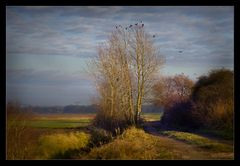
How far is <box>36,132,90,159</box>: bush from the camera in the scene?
8594 mm

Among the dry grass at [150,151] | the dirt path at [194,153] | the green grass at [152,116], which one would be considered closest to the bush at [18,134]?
the dry grass at [150,151]

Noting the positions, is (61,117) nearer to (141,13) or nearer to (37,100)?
(37,100)

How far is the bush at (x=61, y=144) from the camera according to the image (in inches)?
338

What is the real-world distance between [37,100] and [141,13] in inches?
88.1

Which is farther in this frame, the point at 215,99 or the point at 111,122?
the point at 111,122

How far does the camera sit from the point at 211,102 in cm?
864

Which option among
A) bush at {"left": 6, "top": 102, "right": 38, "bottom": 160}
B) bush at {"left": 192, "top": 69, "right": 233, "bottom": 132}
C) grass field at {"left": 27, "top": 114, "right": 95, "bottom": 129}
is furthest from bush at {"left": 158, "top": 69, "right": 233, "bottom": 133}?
bush at {"left": 6, "top": 102, "right": 38, "bottom": 160}

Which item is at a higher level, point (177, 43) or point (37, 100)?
point (177, 43)

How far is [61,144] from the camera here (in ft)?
28.3

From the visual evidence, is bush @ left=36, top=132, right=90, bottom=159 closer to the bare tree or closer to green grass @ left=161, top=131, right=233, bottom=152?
the bare tree

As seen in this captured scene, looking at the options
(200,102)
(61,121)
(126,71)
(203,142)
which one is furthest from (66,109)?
(203,142)

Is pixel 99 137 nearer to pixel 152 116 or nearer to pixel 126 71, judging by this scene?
pixel 152 116
